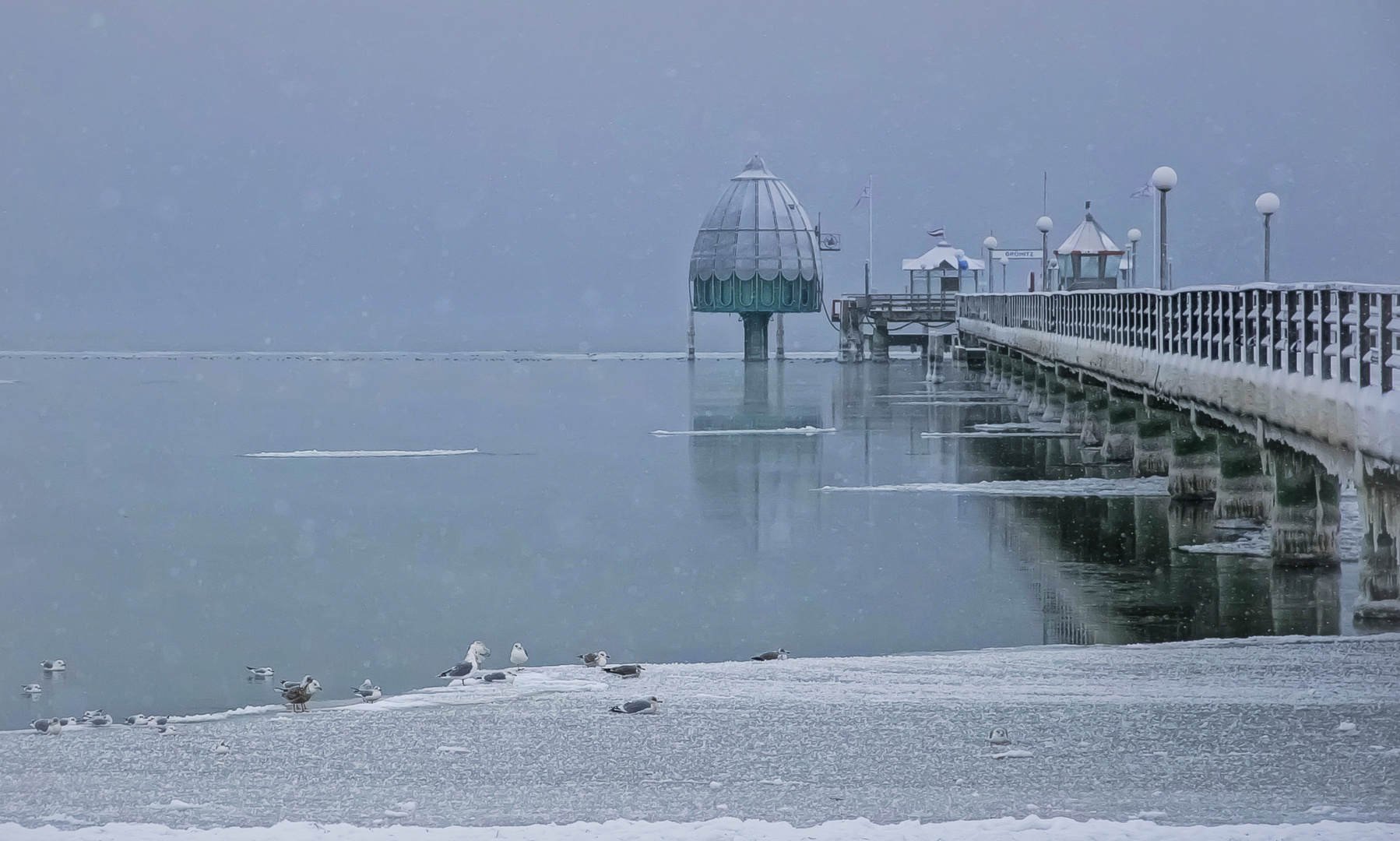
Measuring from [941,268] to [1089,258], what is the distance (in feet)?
55.7

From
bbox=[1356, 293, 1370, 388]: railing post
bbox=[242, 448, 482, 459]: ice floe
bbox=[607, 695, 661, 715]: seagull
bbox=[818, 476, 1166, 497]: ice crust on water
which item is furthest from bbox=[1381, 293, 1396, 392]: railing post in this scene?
bbox=[242, 448, 482, 459]: ice floe

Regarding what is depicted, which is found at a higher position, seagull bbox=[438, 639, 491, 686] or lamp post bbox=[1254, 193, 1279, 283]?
lamp post bbox=[1254, 193, 1279, 283]

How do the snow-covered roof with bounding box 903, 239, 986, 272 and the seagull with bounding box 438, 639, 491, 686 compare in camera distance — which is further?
the snow-covered roof with bounding box 903, 239, 986, 272

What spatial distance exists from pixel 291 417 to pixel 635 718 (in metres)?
41.1

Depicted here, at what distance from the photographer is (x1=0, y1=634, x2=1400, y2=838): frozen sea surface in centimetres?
799

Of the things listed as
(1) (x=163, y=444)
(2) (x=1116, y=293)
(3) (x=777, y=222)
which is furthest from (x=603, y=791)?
(3) (x=777, y=222)

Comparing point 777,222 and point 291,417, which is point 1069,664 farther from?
point 777,222

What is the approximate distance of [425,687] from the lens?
12555mm

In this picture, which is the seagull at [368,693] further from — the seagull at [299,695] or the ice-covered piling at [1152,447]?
the ice-covered piling at [1152,447]

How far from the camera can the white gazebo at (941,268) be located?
3361 inches

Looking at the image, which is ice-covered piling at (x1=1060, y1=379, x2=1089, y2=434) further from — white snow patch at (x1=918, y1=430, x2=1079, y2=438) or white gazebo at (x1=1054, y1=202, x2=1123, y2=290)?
white gazebo at (x1=1054, y1=202, x2=1123, y2=290)

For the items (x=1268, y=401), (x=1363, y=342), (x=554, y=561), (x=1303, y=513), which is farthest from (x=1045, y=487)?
(x=1363, y=342)

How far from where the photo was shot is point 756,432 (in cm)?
3966

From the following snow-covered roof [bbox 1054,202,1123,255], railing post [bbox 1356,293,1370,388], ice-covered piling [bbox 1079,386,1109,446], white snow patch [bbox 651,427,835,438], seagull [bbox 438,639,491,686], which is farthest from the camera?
snow-covered roof [bbox 1054,202,1123,255]
